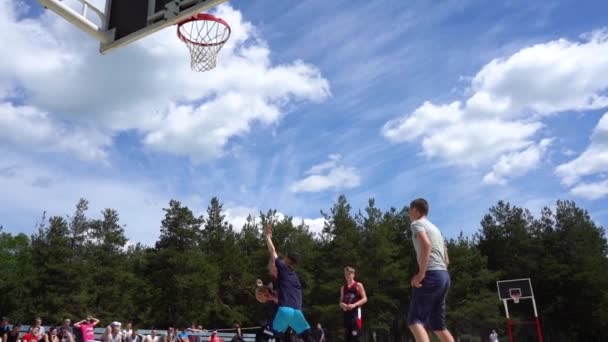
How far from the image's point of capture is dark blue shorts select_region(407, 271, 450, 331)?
558cm

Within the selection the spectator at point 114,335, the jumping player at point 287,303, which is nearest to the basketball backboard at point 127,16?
the jumping player at point 287,303

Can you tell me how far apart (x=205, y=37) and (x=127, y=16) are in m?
1.84

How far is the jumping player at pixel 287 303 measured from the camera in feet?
23.0

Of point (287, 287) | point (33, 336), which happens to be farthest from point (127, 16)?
point (33, 336)

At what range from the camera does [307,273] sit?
47562 millimetres

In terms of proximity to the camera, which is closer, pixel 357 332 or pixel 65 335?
pixel 357 332

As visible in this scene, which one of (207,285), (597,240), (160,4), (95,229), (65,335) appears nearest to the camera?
(160,4)

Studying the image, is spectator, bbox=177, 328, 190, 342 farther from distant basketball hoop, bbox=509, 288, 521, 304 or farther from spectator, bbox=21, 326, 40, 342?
distant basketball hoop, bbox=509, 288, 521, 304

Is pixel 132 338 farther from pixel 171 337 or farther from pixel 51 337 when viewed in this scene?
pixel 51 337

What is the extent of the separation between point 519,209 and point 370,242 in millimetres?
20197

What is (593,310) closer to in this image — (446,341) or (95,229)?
(95,229)

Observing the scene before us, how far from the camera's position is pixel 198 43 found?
399 inches

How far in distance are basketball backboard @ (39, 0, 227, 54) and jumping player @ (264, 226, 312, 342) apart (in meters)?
3.55

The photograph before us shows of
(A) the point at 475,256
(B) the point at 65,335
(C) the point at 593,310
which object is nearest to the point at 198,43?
(B) the point at 65,335
